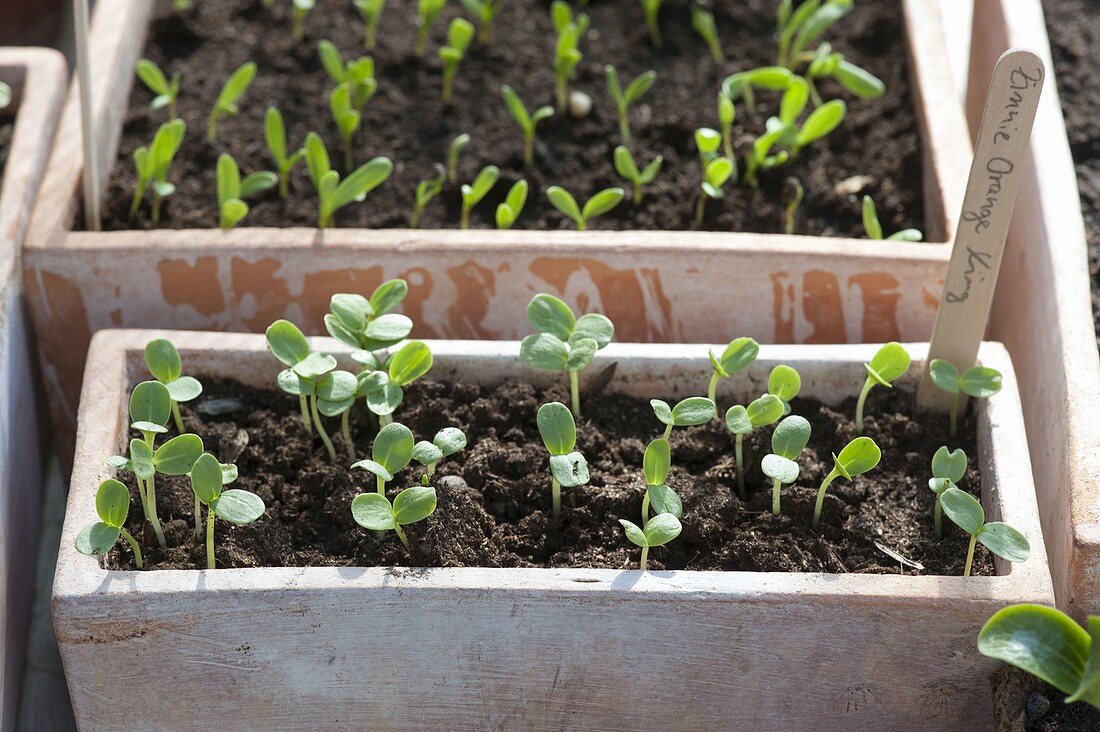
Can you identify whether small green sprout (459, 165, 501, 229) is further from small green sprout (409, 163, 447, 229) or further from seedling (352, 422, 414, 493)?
seedling (352, 422, 414, 493)

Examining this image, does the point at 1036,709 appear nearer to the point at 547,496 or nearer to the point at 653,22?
the point at 547,496

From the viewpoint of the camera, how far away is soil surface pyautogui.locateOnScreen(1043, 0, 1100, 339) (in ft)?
5.24

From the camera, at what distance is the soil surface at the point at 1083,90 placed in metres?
1.60

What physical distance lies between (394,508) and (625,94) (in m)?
0.81

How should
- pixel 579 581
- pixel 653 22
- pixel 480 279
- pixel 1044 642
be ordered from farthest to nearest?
pixel 653 22, pixel 480 279, pixel 579 581, pixel 1044 642

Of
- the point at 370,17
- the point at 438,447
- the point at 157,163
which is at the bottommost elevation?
the point at 438,447

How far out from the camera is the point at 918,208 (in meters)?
1.60

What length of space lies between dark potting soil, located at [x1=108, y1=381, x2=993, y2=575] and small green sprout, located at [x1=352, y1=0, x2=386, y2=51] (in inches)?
29.3

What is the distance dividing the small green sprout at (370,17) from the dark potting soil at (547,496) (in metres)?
0.75

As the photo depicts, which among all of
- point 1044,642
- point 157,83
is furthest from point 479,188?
point 1044,642

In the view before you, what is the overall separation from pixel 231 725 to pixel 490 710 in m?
0.24

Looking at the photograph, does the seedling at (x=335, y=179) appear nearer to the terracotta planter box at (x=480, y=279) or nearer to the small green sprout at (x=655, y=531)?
the terracotta planter box at (x=480, y=279)

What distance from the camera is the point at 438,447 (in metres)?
1.18

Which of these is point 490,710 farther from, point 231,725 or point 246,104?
point 246,104
